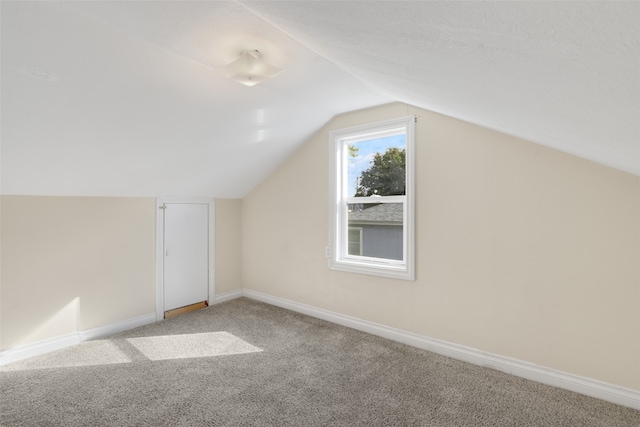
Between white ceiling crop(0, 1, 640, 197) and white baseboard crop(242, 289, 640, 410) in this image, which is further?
white baseboard crop(242, 289, 640, 410)

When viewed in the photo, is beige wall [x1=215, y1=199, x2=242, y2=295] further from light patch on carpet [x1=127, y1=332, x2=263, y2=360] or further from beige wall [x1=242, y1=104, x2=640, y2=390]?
beige wall [x1=242, y1=104, x2=640, y2=390]

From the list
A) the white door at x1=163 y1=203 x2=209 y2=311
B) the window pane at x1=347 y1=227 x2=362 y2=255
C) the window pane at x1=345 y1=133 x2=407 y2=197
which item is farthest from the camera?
the white door at x1=163 y1=203 x2=209 y2=311

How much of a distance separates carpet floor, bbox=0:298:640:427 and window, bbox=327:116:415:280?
78cm

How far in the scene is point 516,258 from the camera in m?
2.38

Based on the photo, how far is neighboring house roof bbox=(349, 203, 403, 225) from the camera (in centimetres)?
312

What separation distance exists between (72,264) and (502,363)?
3752 millimetres

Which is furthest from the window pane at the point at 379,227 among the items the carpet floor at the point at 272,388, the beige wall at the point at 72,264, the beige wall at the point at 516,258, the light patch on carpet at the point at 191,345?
the beige wall at the point at 72,264

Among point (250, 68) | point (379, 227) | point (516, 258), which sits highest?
point (250, 68)

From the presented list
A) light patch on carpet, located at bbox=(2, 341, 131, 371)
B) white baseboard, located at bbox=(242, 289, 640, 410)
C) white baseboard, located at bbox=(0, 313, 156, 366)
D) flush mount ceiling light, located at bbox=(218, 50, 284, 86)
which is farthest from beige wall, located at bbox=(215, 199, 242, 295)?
flush mount ceiling light, located at bbox=(218, 50, 284, 86)

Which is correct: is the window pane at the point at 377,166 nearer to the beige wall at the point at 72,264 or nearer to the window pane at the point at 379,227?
the window pane at the point at 379,227

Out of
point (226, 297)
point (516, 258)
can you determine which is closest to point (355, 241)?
point (516, 258)

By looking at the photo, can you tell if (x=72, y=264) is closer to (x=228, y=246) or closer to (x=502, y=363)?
(x=228, y=246)

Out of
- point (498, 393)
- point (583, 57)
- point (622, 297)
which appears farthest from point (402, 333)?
point (583, 57)

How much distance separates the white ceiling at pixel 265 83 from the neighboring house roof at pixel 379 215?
3.29ft
